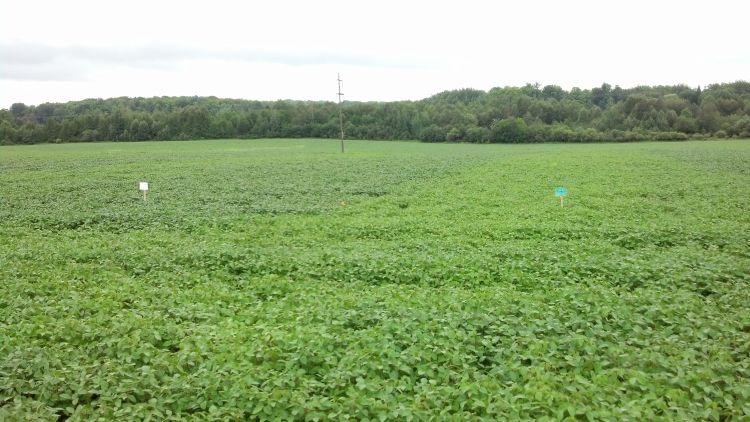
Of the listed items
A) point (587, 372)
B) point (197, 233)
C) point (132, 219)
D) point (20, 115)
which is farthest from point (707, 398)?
point (20, 115)

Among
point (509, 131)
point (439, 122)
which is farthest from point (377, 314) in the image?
point (439, 122)

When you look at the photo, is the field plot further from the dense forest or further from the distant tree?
the dense forest

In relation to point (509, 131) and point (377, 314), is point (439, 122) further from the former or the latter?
point (377, 314)

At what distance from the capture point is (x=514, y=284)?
33.7 feet

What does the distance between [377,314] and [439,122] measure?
94.7m

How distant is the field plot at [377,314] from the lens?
5750 mm

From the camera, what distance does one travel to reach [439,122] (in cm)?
10031

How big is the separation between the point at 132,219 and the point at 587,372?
50.3 ft

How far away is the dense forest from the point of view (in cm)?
8959

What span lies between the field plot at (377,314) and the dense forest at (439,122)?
249 ft

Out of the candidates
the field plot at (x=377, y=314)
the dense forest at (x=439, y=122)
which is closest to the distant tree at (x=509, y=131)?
the dense forest at (x=439, y=122)

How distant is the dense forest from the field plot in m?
75.9

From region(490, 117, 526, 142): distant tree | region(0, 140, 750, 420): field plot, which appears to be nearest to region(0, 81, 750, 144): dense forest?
region(490, 117, 526, 142): distant tree

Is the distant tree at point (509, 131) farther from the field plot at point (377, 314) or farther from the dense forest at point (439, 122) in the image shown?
the field plot at point (377, 314)
